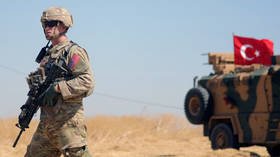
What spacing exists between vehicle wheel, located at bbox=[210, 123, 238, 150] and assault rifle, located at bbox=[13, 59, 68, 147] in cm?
844

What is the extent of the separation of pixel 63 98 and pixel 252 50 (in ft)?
38.0

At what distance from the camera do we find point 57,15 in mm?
5430

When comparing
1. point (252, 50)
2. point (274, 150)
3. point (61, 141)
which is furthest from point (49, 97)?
point (252, 50)

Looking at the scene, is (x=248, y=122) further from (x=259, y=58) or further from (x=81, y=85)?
(x=81, y=85)

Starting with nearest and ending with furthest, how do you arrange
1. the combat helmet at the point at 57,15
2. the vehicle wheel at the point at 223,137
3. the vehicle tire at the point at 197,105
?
the combat helmet at the point at 57,15 < the vehicle wheel at the point at 223,137 < the vehicle tire at the point at 197,105

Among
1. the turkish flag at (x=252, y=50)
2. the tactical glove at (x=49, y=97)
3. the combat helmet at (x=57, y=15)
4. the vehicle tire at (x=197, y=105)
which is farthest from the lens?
the turkish flag at (x=252, y=50)

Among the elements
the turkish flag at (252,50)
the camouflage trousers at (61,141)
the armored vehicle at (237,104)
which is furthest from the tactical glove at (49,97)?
the turkish flag at (252,50)

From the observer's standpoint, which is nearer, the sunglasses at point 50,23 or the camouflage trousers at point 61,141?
the camouflage trousers at point 61,141

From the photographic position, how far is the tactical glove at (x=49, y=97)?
5223mm

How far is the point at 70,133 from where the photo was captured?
5.32 m

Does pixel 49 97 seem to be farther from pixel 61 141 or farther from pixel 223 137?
pixel 223 137

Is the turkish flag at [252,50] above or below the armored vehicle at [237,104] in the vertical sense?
above

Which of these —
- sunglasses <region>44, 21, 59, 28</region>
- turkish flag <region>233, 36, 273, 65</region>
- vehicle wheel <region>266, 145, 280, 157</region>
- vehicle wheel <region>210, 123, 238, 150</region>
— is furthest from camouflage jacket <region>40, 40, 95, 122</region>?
turkish flag <region>233, 36, 273, 65</region>

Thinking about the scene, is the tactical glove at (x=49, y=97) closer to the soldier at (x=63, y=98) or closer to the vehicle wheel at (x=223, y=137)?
the soldier at (x=63, y=98)
